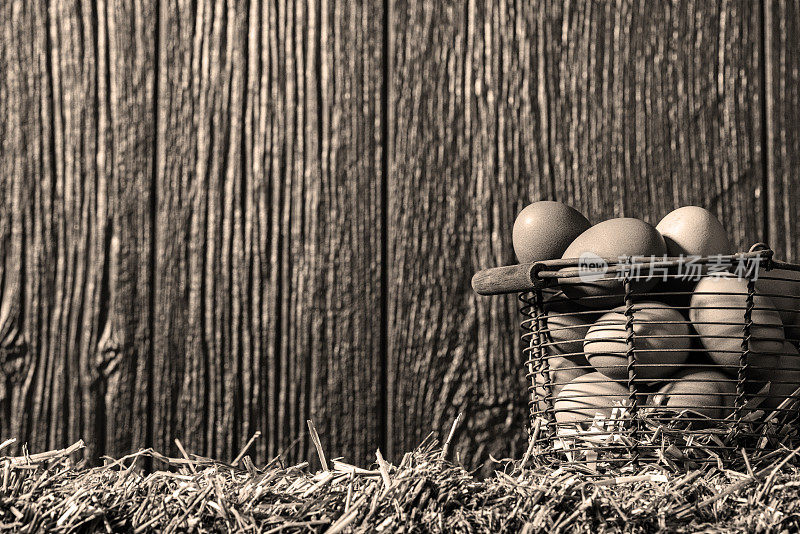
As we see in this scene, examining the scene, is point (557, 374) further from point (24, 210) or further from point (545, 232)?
point (24, 210)

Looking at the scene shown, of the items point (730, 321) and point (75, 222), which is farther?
point (75, 222)

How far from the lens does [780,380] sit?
82 cm

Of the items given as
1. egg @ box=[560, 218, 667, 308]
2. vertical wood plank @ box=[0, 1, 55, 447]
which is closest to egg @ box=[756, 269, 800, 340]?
egg @ box=[560, 218, 667, 308]

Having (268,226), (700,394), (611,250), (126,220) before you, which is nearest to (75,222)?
(126,220)

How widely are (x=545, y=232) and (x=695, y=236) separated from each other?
15 cm

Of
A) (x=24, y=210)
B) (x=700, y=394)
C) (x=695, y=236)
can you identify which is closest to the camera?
(x=700, y=394)

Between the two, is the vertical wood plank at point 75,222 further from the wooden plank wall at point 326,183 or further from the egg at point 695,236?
the egg at point 695,236

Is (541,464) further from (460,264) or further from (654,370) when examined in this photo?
(460,264)

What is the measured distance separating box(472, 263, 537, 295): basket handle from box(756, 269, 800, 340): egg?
0.74 feet

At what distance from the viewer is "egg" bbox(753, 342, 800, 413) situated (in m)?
0.82

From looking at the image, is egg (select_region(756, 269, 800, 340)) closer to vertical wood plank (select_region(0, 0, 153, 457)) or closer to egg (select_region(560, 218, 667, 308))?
egg (select_region(560, 218, 667, 308))

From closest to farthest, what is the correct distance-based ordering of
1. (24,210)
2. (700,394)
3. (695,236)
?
(700,394)
(695,236)
(24,210)

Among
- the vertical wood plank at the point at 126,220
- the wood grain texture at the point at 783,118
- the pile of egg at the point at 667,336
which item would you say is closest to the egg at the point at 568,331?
the pile of egg at the point at 667,336

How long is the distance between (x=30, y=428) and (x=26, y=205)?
29 centimetres
